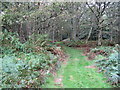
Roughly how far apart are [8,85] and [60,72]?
2.42 m

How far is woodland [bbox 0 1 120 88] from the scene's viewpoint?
13.9ft

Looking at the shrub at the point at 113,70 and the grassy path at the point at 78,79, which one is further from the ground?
the shrub at the point at 113,70

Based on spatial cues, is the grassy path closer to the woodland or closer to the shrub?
the woodland

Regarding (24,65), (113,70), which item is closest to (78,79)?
(113,70)

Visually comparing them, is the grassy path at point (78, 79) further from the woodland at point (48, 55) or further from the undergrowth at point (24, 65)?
the undergrowth at point (24, 65)

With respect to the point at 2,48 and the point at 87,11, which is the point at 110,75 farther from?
the point at 87,11

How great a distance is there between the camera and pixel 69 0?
25.9 feet

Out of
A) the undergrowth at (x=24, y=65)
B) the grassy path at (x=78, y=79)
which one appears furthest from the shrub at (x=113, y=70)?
the undergrowth at (x=24, y=65)

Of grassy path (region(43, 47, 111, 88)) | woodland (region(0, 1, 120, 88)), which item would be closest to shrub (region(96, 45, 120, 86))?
woodland (region(0, 1, 120, 88))

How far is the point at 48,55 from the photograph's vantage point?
254 inches

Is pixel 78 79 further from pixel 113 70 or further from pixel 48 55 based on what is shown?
pixel 48 55

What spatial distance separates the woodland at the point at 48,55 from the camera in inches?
167

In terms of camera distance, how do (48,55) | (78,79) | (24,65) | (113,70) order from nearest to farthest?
1. (78,79)
2. (113,70)
3. (24,65)
4. (48,55)

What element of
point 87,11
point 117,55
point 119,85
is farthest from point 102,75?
point 87,11
